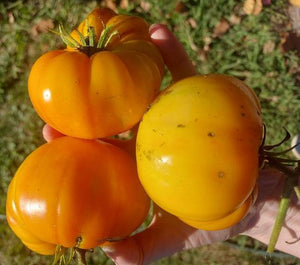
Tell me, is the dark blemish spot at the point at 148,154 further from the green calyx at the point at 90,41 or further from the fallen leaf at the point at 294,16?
the fallen leaf at the point at 294,16

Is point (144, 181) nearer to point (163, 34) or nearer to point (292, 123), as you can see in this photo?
point (163, 34)

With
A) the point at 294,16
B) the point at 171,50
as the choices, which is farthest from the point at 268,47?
the point at 171,50

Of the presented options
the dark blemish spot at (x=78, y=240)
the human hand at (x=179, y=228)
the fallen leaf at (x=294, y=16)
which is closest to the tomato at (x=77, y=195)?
the dark blemish spot at (x=78, y=240)

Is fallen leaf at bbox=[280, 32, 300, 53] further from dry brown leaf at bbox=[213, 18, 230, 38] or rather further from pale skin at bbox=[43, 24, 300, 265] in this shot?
pale skin at bbox=[43, 24, 300, 265]

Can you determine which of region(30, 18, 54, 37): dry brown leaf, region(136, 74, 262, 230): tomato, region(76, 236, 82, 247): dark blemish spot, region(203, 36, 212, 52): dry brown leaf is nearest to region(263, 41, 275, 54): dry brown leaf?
region(203, 36, 212, 52): dry brown leaf

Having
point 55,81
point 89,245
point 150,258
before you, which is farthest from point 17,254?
point 55,81

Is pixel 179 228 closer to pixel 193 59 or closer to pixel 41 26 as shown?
pixel 193 59
